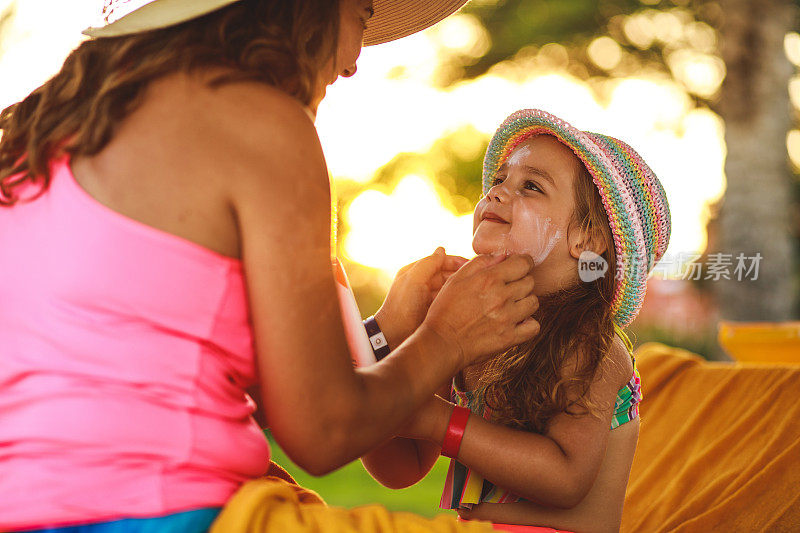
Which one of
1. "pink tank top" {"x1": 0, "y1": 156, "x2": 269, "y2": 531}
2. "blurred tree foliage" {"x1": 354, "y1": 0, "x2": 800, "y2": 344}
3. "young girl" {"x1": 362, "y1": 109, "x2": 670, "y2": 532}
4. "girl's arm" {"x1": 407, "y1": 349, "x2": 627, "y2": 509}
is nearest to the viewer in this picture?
"pink tank top" {"x1": 0, "y1": 156, "x2": 269, "y2": 531}

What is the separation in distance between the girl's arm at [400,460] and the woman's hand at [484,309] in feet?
2.21

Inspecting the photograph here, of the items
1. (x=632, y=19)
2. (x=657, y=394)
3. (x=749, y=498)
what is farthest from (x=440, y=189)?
(x=749, y=498)

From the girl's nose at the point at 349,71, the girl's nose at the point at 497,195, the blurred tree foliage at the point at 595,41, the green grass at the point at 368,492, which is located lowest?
the green grass at the point at 368,492

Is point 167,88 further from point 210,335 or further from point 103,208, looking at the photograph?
point 210,335

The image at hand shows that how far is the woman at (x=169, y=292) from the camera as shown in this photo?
4.09 feet

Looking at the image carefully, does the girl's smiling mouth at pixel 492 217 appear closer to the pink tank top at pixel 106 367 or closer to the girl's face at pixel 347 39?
the girl's face at pixel 347 39

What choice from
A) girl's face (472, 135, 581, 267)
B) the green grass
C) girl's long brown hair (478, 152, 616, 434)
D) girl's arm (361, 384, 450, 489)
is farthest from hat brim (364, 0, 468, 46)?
the green grass

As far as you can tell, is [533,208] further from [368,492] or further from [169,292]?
[368,492]

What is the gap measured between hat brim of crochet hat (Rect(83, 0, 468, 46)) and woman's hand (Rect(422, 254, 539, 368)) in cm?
75

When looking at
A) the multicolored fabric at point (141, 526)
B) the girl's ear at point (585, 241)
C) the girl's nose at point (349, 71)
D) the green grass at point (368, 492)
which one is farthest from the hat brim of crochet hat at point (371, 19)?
the green grass at point (368, 492)

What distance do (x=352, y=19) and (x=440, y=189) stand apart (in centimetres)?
692

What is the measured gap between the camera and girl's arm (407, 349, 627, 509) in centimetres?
194

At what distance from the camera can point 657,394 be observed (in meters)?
3.07

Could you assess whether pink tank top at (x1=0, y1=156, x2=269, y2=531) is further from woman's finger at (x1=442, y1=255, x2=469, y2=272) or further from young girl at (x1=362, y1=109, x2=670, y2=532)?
woman's finger at (x1=442, y1=255, x2=469, y2=272)
